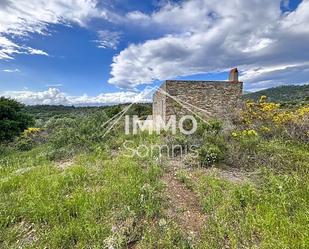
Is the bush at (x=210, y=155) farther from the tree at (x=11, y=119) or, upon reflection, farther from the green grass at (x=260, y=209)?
the tree at (x=11, y=119)

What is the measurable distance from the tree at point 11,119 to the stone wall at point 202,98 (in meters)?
8.80

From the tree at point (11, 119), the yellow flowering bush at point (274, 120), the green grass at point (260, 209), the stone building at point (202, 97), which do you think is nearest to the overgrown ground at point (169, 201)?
the green grass at point (260, 209)

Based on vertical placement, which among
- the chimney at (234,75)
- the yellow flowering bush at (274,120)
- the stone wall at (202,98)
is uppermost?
the chimney at (234,75)

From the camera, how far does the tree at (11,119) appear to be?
512 inches

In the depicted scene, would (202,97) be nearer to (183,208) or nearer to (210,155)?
(210,155)

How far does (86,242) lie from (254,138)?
4.92 m

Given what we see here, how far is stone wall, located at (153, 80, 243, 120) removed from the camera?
980cm

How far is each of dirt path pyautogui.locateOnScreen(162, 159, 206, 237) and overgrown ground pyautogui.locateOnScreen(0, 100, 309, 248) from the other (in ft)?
0.05

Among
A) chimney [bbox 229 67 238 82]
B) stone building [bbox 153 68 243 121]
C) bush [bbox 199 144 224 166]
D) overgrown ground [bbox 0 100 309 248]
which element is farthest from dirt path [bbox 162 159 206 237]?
chimney [bbox 229 67 238 82]

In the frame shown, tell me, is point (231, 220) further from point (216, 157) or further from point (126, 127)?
point (126, 127)

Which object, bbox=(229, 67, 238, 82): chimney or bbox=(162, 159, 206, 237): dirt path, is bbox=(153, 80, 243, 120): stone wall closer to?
bbox=(229, 67, 238, 82): chimney

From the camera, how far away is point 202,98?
33.0 feet

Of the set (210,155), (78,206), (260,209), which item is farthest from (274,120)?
(78,206)

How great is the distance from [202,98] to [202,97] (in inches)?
1.6
